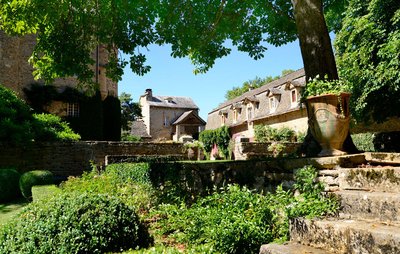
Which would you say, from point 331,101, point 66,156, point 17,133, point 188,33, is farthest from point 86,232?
point 66,156

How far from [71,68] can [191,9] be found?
3865mm

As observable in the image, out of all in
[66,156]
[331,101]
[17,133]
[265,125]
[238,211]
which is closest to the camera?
[238,211]

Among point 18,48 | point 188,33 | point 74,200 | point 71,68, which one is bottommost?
point 74,200

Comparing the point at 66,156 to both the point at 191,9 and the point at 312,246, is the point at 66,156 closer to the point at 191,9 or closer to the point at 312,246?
the point at 191,9

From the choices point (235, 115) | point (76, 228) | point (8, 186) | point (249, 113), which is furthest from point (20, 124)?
point (235, 115)

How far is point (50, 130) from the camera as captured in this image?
Answer: 19.6 m

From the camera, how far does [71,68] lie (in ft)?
26.7

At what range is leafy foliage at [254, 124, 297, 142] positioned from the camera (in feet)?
87.9

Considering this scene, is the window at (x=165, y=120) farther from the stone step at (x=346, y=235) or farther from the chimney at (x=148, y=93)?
the stone step at (x=346, y=235)

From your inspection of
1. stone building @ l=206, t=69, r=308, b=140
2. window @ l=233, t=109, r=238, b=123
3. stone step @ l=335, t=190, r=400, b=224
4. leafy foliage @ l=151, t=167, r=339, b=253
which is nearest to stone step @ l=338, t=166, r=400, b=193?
stone step @ l=335, t=190, r=400, b=224

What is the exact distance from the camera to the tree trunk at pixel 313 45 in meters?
→ 6.08

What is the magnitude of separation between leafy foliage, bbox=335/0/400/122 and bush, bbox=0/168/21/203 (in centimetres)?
1537

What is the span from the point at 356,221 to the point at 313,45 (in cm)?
384

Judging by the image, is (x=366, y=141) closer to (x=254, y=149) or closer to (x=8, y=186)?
(x=254, y=149)
